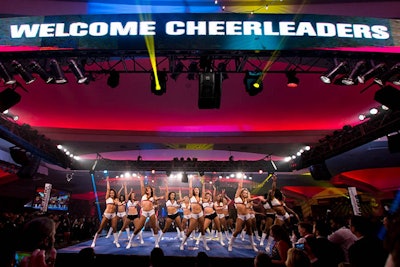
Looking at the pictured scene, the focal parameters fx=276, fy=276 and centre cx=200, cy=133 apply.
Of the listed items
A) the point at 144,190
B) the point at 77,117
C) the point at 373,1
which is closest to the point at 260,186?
the point at 144,190

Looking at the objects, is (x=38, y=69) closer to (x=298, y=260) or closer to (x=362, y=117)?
(x=298, y=260)

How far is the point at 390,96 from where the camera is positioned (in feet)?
19.0

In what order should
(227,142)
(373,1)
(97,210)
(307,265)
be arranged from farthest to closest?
(97,210), (227,142), (373,1), (307,265)

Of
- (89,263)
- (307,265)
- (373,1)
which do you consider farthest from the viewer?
(373,1)

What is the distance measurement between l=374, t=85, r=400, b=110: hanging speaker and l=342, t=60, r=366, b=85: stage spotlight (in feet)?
3.23

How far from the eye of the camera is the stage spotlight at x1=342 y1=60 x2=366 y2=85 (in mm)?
5141

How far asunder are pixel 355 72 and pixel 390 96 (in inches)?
48.5

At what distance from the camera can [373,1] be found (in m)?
4.94

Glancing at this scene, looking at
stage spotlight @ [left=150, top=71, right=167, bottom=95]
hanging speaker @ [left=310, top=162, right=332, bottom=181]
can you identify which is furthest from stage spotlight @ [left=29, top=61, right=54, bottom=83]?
hanging speaker @ [left=310, top=162, right=332, bottom=181]

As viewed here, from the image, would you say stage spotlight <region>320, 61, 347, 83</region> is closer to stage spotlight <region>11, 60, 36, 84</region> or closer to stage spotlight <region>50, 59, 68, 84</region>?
stage spotlight <region>50, 59, 68, 84</region>

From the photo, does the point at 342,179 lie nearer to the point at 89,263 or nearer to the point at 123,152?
the point at 123,152

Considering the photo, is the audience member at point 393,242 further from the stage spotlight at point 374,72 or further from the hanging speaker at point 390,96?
the hanging speaker at point 390,96

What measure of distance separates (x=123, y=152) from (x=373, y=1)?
11.7m

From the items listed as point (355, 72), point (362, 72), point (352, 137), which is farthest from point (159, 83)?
point (352, 137)
